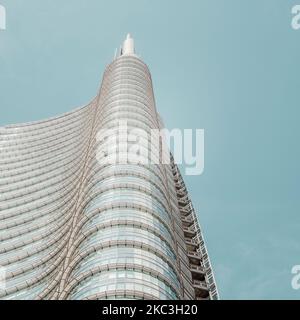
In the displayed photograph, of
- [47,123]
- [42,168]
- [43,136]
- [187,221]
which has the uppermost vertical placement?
[47,123]

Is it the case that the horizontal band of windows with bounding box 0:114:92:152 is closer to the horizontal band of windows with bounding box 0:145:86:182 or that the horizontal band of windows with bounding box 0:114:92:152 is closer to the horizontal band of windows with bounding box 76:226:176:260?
the horizontal band of windows with bounding box 0:145:86:182

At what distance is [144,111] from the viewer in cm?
9831

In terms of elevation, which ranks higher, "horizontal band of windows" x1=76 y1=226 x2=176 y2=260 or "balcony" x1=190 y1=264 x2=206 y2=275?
"balcony" x1=190 y1=264 x2=206 y2=275

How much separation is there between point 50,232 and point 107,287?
37.4m

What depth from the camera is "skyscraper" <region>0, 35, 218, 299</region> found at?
192 feet

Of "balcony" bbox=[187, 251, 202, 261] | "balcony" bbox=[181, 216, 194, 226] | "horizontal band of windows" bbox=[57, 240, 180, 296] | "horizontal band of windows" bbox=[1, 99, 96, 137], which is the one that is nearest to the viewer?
"horizontal band of windows" bbox=[57, 240, 180, 296]

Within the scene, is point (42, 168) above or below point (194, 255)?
above

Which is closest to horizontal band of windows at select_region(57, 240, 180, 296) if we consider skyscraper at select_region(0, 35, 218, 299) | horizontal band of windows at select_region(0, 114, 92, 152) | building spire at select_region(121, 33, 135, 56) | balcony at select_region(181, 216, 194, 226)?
skyscraper at select_region(0, 35, 218, 299)

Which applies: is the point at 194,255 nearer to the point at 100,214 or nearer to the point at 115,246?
the point at 100,214

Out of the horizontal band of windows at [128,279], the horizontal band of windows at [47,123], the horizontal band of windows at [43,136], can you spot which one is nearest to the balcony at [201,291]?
the horizontal band of windows at [128,279]

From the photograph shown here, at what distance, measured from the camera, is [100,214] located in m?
66.8

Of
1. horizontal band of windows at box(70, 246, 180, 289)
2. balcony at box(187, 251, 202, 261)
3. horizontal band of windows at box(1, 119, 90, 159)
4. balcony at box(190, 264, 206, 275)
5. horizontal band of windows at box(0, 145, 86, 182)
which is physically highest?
horizontal band of windows at box(1, 119, 90, 159)

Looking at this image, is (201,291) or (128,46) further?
(128,46)

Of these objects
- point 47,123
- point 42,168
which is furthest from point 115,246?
point 47,123
